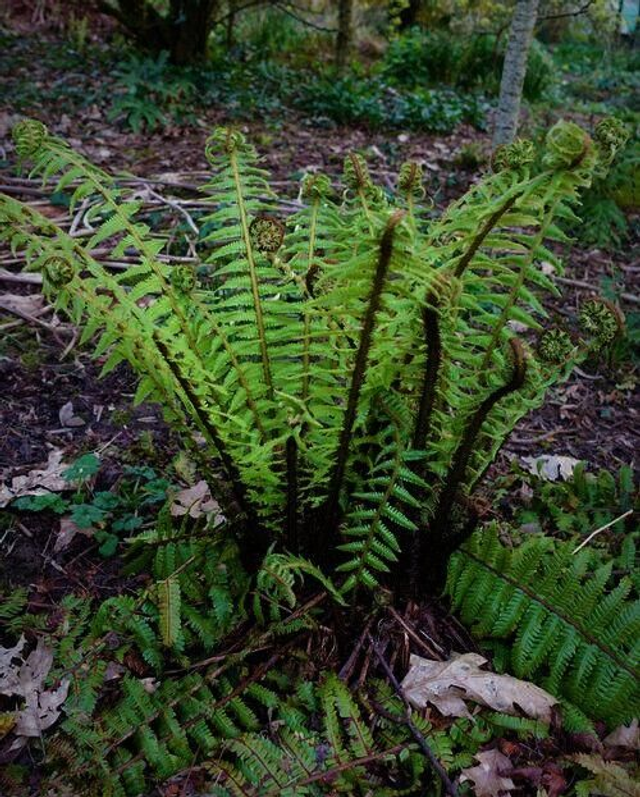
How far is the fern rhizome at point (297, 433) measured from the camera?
1.46m

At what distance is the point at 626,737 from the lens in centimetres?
159

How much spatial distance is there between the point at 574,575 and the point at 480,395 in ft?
1.77

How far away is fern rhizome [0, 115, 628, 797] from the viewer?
1.46 m

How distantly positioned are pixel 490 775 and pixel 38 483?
1583 millimetres

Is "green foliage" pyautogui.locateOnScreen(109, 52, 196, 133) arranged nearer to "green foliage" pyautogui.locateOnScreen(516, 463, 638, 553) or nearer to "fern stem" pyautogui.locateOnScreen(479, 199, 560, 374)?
"green foliage" pyautogui.locateOnScreen(516, 463, 638, 553)

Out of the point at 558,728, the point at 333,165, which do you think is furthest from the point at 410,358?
the point at 333,165

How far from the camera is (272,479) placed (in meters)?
1.59

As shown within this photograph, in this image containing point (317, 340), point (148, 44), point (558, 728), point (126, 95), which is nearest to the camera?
point (558, 728)

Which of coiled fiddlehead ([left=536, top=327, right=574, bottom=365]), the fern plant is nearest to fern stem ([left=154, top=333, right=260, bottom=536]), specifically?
the fern plant

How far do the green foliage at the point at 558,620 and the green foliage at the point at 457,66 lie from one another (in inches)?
266

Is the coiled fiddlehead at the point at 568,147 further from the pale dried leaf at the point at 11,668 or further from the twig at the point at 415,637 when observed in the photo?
the pale dried leaf at the point at 11,668

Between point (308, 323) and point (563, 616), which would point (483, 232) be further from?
point (563, 616)

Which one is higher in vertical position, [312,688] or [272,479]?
[272,479]

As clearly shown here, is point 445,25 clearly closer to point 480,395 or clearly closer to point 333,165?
point 333,165
